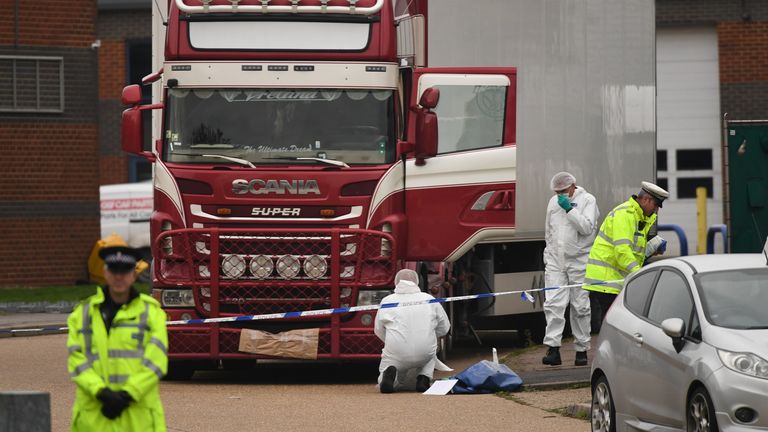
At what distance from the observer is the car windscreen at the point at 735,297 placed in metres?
10.2

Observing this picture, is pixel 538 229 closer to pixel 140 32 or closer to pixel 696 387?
pixel 696 387

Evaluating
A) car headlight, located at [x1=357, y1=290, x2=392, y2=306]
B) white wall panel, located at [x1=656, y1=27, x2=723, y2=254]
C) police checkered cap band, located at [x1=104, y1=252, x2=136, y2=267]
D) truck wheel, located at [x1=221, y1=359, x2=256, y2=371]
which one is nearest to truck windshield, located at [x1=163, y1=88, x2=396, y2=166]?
car headlight, located at [x1=357, y1=290, x2=392, y2=306]

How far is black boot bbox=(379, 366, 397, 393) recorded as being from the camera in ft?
48.6

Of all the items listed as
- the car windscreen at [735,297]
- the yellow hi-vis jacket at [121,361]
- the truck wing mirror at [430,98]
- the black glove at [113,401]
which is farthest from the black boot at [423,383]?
the black glove at [113,401]

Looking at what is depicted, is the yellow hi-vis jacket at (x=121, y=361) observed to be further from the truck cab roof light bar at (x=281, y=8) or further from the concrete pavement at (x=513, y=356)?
the truck cab roof light bar at (x=281, y=8)

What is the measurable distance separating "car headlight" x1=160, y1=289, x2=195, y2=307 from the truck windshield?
123cm

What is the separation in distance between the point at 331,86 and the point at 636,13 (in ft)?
15.2

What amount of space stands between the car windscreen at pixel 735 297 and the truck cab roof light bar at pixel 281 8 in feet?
19.1

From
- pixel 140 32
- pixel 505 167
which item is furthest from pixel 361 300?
pixel 140 32

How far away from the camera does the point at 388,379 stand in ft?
48.6

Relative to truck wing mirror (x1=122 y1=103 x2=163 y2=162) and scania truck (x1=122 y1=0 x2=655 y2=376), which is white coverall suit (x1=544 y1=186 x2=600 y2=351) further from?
truck wing mirror (x1=122 y1=103 x2=163 y2=162)

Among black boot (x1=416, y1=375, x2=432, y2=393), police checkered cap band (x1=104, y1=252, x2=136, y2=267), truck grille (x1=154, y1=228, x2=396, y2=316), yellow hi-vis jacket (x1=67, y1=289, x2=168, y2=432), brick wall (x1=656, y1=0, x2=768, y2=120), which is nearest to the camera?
yellow hi-vis jacket (x1=67, y1=289, x2=168, y2=432)

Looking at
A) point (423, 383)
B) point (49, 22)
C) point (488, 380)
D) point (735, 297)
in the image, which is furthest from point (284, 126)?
point (49, 22)

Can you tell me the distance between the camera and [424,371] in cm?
1509
